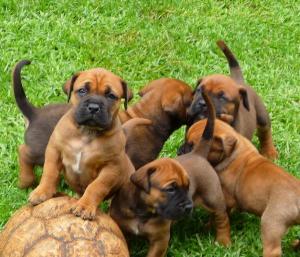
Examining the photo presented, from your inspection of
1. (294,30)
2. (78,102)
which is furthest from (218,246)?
(294,30)

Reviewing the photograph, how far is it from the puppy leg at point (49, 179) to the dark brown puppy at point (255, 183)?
1.30 m

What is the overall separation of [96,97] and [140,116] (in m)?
1.55

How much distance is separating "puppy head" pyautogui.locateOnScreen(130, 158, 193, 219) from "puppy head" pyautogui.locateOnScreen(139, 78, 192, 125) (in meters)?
1.57

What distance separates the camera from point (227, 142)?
6.59 meters

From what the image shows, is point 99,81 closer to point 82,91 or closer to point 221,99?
point 82,91

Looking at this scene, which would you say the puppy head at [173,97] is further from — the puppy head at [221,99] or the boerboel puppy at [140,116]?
the puppy head at [221,99]

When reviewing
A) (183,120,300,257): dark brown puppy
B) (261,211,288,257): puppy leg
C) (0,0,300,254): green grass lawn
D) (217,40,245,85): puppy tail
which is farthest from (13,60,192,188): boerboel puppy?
(261,211,288,257): puppy leg

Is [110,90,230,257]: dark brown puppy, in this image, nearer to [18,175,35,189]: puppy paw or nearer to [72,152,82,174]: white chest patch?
[72,152,82,174]: white chest patch

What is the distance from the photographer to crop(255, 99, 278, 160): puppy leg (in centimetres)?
785

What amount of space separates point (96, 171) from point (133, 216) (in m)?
0.48

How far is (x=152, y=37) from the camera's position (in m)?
9.77

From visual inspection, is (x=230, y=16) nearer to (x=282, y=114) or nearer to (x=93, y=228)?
(x=282, y=114)

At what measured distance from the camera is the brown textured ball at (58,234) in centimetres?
514

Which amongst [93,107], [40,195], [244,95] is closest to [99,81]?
[93,107]
